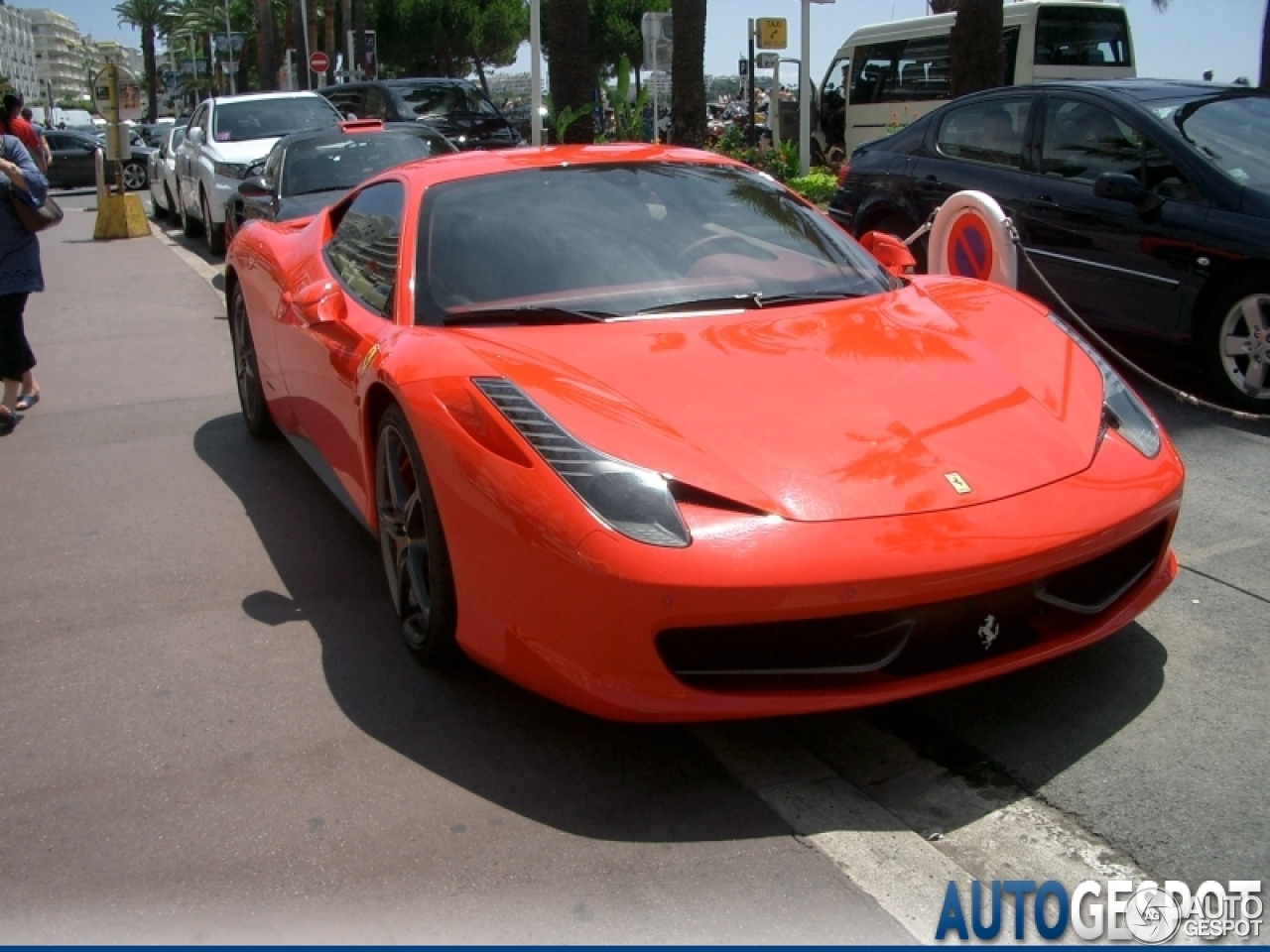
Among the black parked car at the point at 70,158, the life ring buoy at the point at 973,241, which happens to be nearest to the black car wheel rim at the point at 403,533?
the life ring buoy at the point at 973,241

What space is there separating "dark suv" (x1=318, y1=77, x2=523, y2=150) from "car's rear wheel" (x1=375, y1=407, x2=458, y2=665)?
12.6 meters

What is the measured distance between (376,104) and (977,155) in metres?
11.7

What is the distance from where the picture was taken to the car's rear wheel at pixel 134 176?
99.3ft

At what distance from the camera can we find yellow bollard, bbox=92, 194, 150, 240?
1766cm

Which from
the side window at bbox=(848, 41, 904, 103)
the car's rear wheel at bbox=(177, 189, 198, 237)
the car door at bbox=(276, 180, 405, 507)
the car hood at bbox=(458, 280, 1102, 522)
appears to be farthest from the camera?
the side window at bbox=(848, 41, 904, 103)

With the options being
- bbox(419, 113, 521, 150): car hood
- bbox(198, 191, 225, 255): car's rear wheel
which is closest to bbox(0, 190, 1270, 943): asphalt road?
bbox(198, 191, 225, 255): car's rear wheel

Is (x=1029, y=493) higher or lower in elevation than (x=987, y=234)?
lower

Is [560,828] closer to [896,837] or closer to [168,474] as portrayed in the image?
[896,837]

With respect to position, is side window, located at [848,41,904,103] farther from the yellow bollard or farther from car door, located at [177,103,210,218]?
the yellow bollard

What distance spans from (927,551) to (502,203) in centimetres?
210

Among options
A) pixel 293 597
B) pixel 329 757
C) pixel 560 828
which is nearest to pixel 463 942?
pixel 560 828

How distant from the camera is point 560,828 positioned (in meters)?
2.93

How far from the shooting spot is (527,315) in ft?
12.9

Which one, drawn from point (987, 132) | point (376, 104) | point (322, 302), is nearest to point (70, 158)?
point (376, 104)
